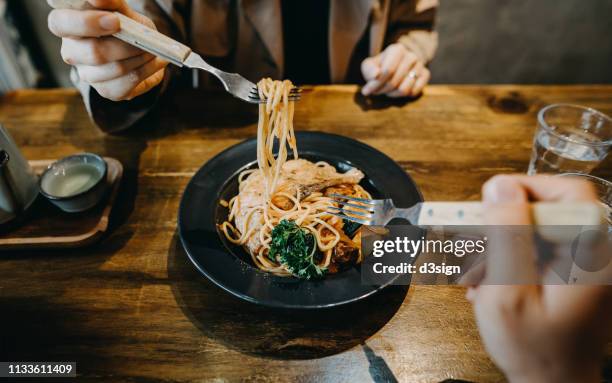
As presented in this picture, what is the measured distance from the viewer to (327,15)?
2652 mm

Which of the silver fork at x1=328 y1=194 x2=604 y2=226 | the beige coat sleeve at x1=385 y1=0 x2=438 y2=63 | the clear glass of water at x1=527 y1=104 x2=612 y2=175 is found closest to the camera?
the silver fork at x1=328 y1=194 x2=604 y2=226

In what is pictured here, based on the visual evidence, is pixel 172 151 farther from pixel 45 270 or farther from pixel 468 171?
pixel 468 171

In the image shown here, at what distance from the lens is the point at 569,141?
5.95 ft

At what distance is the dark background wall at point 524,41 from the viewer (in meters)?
4.38

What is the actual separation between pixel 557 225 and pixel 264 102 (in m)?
1.11

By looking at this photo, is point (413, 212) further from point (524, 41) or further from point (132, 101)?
point (524, 41)

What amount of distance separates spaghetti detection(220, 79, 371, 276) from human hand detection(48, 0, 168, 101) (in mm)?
501

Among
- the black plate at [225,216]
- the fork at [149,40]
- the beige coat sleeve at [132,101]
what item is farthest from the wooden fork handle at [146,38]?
the beige coat sleeve at [132,101]

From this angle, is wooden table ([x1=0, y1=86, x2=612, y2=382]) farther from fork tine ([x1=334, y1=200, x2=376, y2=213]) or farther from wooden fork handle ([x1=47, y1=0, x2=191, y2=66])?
wooden fork handle ([x1=47, y1=0, x2=191, y2=66])

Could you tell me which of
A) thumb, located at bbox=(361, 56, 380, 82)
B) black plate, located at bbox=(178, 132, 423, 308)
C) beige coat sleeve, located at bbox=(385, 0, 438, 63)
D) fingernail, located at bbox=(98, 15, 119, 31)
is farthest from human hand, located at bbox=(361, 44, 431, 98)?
fingernail, located at bbox=(98, 15, 119, 31)

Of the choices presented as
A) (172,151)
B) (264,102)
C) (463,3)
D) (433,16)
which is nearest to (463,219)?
(264,102)

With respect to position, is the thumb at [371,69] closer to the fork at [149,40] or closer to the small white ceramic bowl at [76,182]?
the fork at [149,40]

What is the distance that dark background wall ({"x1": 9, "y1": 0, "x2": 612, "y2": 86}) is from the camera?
4.38 metres

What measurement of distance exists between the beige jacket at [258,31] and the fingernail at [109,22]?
73 centimetres
